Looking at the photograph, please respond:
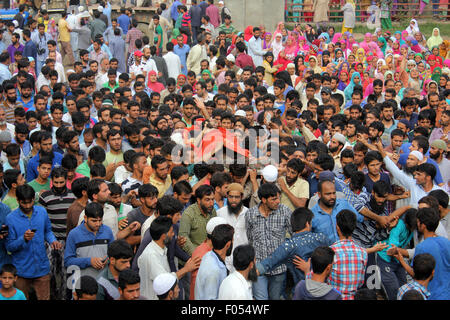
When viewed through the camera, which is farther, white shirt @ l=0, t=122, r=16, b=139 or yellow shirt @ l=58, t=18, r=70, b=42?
yellow shirt @ l=58, t=18, r=70, b=42

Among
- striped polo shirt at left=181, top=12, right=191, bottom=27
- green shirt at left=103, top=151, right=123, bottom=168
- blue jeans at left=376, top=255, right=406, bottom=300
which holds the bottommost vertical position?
blue jeans at left=376, top=255, right=406, bottom=300

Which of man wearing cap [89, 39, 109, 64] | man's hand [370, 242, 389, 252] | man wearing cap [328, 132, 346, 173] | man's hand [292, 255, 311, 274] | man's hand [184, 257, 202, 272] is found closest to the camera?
man's hand [184, 257, 202, 272]

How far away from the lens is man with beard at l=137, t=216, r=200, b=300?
525 centimetres

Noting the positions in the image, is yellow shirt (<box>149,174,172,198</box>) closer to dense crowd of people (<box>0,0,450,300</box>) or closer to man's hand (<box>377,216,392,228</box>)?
dense crowd of people (<box>0,0,450,300</box>)

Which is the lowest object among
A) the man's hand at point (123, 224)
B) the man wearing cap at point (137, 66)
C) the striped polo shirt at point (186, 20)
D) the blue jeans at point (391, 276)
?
the blue jeans at point (391, 276)

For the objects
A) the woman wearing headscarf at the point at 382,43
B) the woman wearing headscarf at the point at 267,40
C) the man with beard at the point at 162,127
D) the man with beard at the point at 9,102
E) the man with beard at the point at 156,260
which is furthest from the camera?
the woman wearing headscarf at the point at 382,43

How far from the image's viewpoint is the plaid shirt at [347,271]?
16.9ft

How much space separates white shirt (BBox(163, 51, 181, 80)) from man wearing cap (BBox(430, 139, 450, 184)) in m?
7.84

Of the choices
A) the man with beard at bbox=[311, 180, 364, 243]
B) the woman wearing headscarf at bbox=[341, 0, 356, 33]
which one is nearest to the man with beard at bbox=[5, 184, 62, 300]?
the man with beard at bbox=[311, 180, 364, 243]

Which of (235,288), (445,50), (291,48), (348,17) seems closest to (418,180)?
(235,288)

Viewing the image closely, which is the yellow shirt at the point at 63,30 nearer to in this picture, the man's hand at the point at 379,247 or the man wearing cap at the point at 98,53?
the man wearing cap at the point at 98,53

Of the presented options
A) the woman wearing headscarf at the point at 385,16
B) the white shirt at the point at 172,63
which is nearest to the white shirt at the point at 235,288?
the white shirt at the point at 172,63

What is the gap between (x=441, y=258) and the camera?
5.45 meters

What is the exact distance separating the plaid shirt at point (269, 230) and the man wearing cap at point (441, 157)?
296cm
